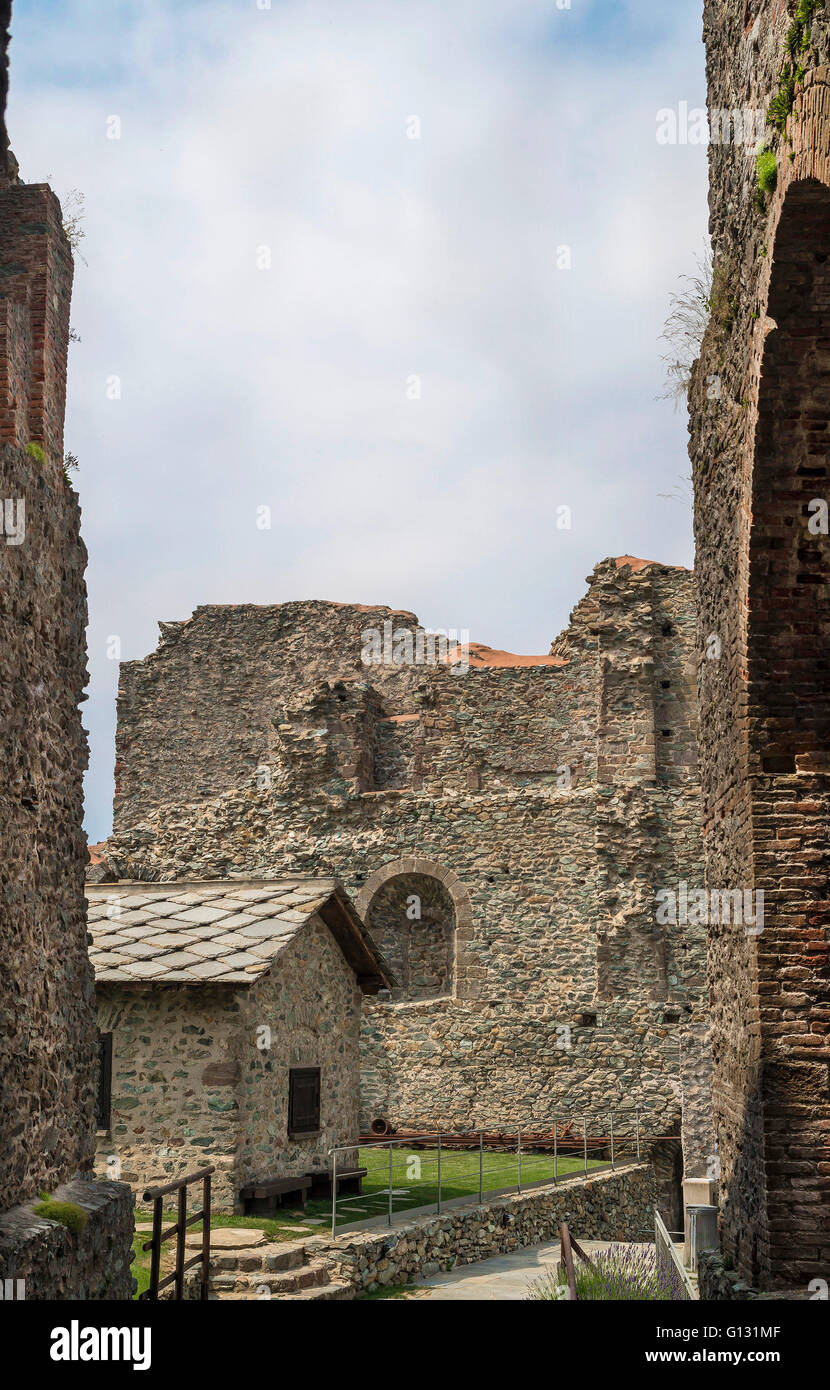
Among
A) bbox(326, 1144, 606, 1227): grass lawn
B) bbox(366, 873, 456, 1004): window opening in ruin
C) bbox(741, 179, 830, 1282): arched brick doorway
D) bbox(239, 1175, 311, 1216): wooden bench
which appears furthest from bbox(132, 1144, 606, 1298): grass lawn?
bbox(741, 179, 830, 1282): arched brick doorway

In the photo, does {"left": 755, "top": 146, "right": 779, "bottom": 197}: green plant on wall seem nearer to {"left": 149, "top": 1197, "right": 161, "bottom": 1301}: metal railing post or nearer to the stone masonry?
{"left": 149, "top": 1197, "right": 161, "bottom": 1301}: metal railing post

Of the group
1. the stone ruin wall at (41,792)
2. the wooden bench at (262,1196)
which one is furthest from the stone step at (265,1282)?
the stone ruin wall at (41,792)

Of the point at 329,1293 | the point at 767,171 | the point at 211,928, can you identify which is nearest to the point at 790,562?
the point at 767,171

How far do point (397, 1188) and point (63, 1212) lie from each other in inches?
328

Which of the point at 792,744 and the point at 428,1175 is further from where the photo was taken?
the point at 428,1175

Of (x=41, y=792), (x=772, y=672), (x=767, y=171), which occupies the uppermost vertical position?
(x=767, y=171)

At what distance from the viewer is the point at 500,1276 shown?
11805 millimetres

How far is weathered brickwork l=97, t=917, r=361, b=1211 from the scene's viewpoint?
470 inches

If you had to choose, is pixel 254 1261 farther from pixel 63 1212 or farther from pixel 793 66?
pixel 793 66

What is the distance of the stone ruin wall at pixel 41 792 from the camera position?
20.6ft

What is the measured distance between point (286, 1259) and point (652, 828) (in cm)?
1183

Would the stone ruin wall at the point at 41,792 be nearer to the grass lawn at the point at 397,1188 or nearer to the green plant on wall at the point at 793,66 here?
the grass lawn at the point at 397,1188
